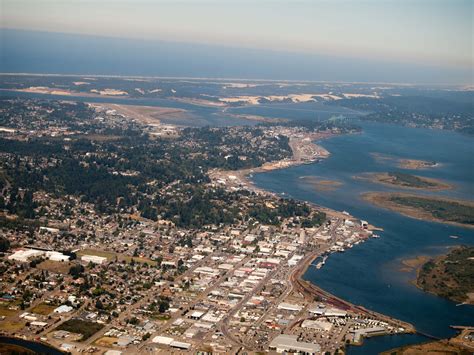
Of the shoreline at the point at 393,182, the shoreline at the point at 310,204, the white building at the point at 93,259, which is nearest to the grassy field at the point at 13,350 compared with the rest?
the white building at the point at 93,259

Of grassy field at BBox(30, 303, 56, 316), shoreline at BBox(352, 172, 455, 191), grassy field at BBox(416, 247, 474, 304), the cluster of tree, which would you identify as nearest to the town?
grassy field at BBox(30, 303, 56, 316)

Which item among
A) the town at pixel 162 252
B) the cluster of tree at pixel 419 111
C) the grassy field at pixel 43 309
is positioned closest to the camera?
the town at pixel 162 252

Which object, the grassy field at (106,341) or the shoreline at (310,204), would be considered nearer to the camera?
the grassy field at (106,341)

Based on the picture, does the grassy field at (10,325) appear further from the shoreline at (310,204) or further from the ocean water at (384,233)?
the ocean water at (384,233)

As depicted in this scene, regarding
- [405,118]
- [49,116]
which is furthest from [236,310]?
[405,118]

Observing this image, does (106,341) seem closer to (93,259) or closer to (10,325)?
(10,325)

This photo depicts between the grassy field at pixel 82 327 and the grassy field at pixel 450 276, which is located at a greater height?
the grassy field at pixel 450 276
